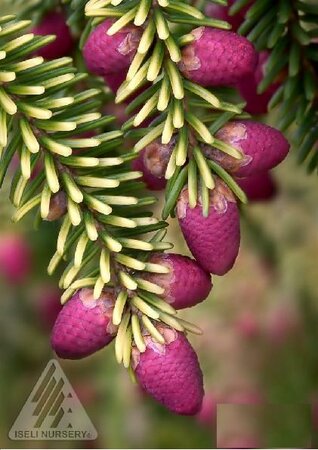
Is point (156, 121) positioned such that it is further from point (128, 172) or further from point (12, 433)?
point (12, 433)

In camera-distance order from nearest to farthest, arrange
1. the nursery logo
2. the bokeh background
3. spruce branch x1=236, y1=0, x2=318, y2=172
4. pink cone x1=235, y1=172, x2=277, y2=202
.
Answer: spruce branch x1=236, y1=0, x2=318, y2=172, pink cone x1=235, y1=172, x2=277, y2=202, the nursery logo, the bokeh background

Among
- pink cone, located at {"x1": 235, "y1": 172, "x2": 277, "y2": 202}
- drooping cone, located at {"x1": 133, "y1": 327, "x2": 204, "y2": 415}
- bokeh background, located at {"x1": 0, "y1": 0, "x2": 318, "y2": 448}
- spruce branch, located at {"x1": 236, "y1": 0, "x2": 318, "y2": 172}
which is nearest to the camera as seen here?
drooping cone, located at {"x1": 133, "y1": 327, "x2": 204, "y2": 415}

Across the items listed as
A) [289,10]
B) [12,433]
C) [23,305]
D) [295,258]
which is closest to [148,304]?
[289,10]

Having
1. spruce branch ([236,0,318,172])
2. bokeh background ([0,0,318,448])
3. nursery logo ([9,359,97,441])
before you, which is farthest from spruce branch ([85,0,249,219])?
bokeh background ([0,0,318,448])

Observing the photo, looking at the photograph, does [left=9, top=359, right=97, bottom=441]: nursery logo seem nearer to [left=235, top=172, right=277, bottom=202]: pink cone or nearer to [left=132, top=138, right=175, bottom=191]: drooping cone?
[left=235, top=172, right=277, bottom=202]: pink cone

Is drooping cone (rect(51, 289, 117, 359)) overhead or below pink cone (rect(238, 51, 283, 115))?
overhead

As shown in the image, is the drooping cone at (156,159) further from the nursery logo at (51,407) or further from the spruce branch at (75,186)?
the nursery logo at (51,407)

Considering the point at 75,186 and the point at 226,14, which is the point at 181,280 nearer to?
the point at 75,186
